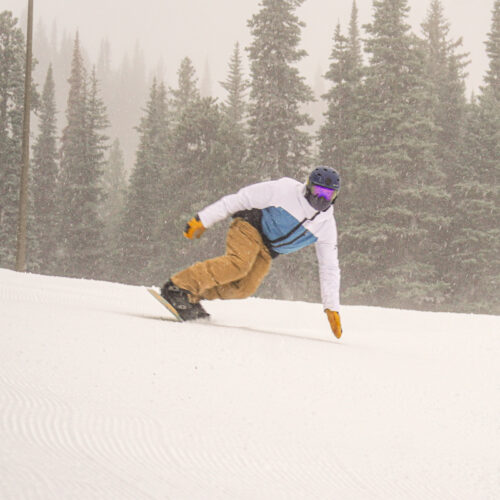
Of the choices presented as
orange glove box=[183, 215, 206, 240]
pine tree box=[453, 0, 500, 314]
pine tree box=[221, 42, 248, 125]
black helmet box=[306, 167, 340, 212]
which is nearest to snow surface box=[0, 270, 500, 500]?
orange glove box=[183, 215, 206, 240]

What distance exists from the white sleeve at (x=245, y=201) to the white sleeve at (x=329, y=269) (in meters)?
0.61

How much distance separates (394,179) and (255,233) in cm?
2272

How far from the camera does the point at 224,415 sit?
2346mm

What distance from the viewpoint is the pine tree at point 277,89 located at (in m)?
26.9

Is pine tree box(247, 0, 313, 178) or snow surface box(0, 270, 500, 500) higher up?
pine tree box(247, 0, 313, 178)

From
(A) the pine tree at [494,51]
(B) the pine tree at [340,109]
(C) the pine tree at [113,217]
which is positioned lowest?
(C) the pine tree at [113,217]

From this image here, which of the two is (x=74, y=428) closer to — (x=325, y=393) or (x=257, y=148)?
(x=325, y=393)

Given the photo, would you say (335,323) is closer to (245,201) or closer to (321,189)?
(321,189)

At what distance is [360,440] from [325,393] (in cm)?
56

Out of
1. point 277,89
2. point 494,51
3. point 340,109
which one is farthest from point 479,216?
point 494,51

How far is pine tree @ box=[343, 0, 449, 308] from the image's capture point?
83.9ft

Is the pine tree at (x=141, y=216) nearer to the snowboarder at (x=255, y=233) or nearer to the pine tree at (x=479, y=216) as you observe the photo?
the pine tree at (x=479, y=216)

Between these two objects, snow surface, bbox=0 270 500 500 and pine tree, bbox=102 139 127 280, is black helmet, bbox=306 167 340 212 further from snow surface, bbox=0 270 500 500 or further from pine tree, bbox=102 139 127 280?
pine tree, bbox=102 139 127 280

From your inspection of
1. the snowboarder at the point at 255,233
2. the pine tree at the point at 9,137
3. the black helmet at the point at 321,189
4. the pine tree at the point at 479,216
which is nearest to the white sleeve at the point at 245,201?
the snowboarder at the point at 255,233
